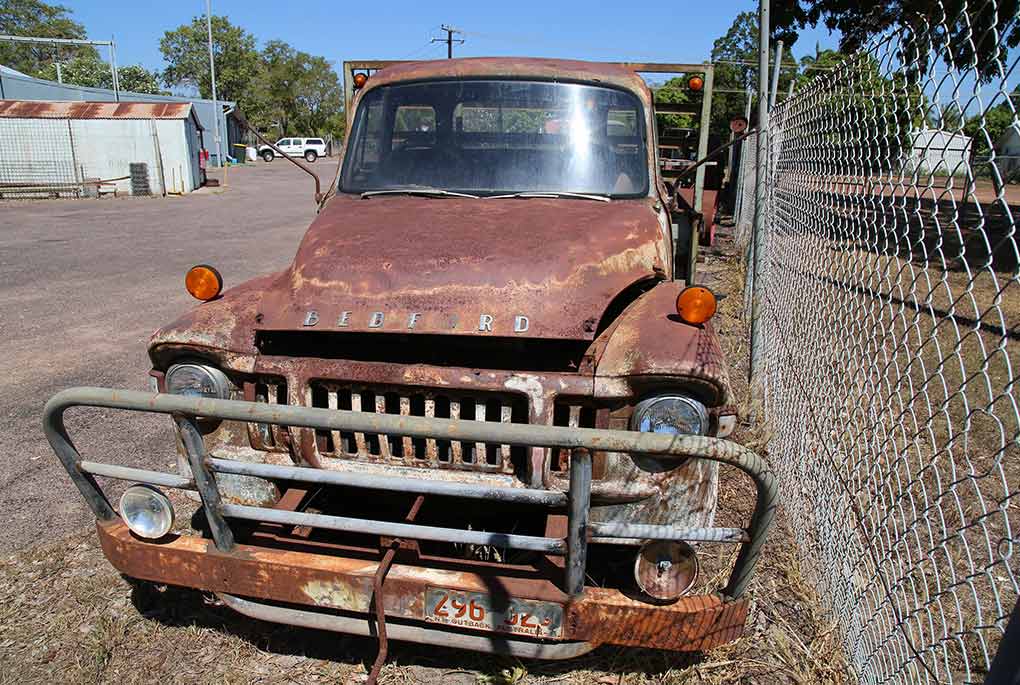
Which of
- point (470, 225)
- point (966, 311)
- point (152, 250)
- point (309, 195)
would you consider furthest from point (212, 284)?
point (309, 195)

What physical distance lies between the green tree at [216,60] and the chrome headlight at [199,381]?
216 ft

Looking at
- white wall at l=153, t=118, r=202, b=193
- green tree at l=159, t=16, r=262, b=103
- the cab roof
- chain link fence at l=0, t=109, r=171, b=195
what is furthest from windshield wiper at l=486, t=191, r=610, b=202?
green tree at l=159, t=16, r=262, b=103

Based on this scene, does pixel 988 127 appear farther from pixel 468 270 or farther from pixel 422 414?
pixel 422 414

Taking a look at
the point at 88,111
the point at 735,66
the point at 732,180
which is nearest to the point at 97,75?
the point at 88,111

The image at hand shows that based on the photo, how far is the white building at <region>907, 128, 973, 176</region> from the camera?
6.55 feet

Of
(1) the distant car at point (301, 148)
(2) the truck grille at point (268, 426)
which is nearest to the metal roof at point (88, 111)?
(2) the truck grille at point (268, 426)

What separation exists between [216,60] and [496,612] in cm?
7071

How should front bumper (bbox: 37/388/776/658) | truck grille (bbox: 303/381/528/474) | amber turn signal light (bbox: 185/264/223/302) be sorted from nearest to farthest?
front bumper (bbox: 37/388/776/658) < truck grille (bbox: 303/381/528/474) < amber turn signal light (bbox: 185/264/223/302)

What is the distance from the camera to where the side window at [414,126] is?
13.4 ft

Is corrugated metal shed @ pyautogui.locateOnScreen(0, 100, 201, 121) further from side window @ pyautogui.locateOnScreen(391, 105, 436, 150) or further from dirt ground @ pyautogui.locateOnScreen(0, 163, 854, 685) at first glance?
side window @ pyautogui.locateOnScreen(391, 105, 436, 150)

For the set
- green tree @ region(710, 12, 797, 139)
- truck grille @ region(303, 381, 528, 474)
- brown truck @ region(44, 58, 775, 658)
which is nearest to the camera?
brown truck @ region(44, 58, 775, 658)

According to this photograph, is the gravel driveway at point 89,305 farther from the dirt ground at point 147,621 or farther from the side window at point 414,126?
the side window at point 414,126

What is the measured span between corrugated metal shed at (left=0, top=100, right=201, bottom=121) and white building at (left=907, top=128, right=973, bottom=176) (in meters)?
24.6

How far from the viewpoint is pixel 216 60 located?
206ft
